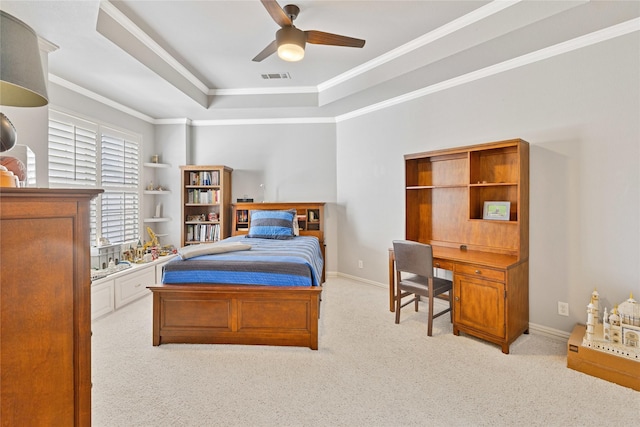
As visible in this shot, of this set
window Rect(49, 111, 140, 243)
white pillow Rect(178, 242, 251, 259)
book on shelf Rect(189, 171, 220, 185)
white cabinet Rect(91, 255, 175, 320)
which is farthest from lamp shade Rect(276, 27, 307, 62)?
white cabinet Rect(91, 255, 175, 320)

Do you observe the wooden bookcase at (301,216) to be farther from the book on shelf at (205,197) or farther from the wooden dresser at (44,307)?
the wooden dresser at (44,307)

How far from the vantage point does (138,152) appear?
4781 millimetres

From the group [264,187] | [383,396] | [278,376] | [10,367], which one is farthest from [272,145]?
[10,367]

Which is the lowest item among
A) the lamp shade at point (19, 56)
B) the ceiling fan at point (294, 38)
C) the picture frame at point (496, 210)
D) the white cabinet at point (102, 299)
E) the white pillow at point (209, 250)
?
the white cabinet at point (102, 299)

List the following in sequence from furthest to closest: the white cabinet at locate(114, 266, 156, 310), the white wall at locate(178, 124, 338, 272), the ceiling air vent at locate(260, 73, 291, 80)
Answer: the white wall at locate(178, 124, 338, 272) < the ceiling air vent at locate(260, 73, 291, 80) < the white cabinet at locate(114, 266, 156, 310)

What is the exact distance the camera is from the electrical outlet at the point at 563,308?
2762 millimetres

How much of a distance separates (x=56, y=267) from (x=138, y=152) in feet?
14.5

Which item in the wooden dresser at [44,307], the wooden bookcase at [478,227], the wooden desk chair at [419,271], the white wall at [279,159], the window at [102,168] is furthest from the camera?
the white wall at [279,159]

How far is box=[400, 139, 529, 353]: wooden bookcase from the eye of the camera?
2639mm

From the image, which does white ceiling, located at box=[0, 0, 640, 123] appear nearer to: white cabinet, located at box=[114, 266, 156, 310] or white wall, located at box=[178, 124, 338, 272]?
white wall, located at box=[178, 124, 338, 272]

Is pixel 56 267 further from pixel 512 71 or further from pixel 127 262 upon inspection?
pixel 512 71

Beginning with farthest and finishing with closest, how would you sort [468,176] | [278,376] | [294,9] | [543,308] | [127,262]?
[127,262]
[468,176]
[543,308]
[294,9]
[278,376]

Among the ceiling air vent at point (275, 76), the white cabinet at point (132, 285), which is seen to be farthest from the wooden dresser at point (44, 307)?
the ceiling air vent at point (275, 76)

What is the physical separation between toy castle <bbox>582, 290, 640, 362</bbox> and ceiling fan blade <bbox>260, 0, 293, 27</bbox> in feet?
10.8
